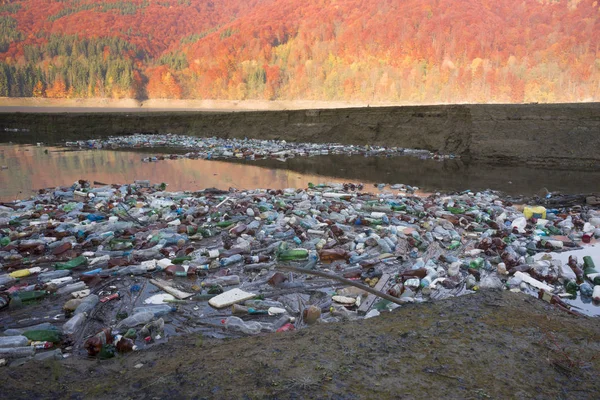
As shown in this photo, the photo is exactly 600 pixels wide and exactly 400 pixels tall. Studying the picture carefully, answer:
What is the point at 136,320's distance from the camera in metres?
2.67

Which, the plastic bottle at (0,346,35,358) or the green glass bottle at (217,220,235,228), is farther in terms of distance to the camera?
the green glass bottle at (217,220,235,228)

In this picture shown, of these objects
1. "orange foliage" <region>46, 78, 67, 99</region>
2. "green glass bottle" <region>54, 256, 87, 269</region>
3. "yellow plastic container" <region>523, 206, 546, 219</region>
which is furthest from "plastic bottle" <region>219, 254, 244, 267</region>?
"orange foliage" <region>46, 78, 67, 99</region>

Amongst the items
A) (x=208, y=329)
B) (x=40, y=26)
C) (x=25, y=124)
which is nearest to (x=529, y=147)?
(x=208, y=329)

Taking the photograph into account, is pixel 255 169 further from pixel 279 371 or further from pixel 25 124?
pixel 25 124

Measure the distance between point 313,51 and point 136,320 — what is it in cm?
6209

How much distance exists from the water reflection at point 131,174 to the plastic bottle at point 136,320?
521 centimetres

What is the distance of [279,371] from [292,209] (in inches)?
142

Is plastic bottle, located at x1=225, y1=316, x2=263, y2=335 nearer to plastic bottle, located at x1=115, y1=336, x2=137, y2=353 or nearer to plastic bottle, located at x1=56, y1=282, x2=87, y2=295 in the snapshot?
plastic bottle, located at x1=115, y1=336, x2=137, y2=353

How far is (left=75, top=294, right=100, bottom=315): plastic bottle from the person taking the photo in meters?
2.82

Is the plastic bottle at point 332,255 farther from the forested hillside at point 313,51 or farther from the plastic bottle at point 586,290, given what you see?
the forested hillside at point 313,51

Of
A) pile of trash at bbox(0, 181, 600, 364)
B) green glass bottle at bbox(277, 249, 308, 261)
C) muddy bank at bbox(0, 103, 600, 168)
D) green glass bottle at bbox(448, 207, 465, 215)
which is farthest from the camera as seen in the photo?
muddy bank at bbox(0, 103, 600, 168)

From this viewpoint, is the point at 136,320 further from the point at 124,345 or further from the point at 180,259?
the point at 180,259

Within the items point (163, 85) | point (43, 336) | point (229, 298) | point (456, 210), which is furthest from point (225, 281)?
point (163, 85)

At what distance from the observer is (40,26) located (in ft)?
275
